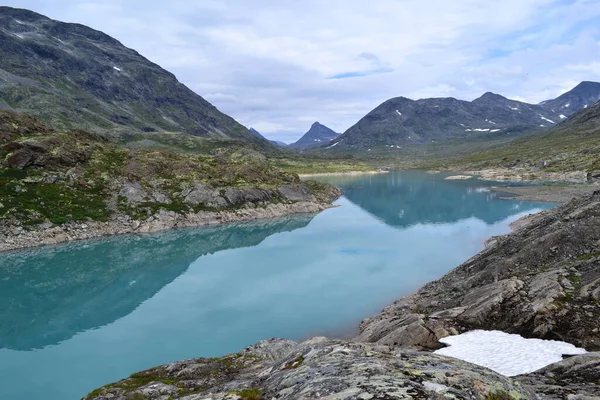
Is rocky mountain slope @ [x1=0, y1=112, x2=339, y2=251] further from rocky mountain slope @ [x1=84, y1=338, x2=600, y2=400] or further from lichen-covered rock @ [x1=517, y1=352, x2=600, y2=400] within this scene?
lichen-covered rock @ [x1=517, y1=352, x2=600, y2=400]

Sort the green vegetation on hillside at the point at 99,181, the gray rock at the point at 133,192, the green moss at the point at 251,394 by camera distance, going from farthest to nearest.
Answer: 1. the gray rock at the point at 133,192
2. the green vegetation on hillside at the point at 99,181
3. the green moss at the point at 251,394

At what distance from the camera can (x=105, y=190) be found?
85188mm

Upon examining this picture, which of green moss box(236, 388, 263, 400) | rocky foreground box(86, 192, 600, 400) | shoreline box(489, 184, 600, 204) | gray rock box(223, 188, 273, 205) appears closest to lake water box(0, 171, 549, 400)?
gray rock box(223, 188, 273, 205)

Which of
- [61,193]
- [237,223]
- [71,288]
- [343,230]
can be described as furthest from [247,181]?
[71,288]

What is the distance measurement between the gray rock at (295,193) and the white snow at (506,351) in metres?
87.6

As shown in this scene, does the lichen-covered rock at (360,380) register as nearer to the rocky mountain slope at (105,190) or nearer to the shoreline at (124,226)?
the shoreline at (124,226)

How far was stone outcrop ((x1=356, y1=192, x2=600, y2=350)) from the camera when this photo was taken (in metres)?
20.5

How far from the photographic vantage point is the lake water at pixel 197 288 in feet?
110

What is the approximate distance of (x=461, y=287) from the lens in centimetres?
3284

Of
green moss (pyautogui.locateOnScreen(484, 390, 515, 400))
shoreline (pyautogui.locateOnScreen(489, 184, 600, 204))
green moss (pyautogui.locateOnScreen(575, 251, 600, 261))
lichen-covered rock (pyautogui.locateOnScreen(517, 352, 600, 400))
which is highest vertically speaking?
green moss (pyautogui.locateOnScreen(484, 390, 515, 400))

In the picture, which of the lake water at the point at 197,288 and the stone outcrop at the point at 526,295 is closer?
the stone outcrop at the point at 526,295

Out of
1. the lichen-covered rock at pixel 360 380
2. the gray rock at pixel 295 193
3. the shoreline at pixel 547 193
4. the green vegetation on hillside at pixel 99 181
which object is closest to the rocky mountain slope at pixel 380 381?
the lichen-covered rock at pixel 360 380

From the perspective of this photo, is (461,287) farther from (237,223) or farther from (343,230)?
(237,223)

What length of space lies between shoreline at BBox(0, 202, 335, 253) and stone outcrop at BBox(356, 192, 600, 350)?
194 feet
